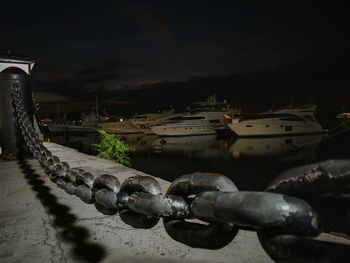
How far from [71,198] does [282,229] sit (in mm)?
3132

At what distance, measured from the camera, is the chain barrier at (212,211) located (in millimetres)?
827

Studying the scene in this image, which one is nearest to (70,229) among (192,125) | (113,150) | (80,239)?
(80,239)

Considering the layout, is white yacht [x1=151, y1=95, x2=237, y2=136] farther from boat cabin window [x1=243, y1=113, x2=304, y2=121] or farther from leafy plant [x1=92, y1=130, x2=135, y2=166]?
leafy plant [x1=92, y1=130, x2=135, y2=166]

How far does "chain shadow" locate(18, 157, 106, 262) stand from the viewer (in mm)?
2055

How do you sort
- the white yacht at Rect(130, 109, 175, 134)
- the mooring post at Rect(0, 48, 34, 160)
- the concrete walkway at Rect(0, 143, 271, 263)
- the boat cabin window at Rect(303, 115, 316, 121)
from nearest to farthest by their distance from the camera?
the concrete walkway at Rect(0, 143, 271, 263) < the mooring post at Rect(0, 48, 34, 160) < the boat cabin window at Rect(303, 115, 316, 121) < the white yacht at Rect(130, 109, 175, 134)

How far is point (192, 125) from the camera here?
169 ft

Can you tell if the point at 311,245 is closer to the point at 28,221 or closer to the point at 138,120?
the point at 28,221

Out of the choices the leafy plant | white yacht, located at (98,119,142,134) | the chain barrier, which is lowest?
white yacht, located at (98,119,142,134)

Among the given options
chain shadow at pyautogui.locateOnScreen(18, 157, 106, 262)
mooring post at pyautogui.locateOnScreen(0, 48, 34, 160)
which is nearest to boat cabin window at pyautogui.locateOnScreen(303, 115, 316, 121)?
mooring post at pyautogui.locateOnScreen(0, 48, 34, 160)

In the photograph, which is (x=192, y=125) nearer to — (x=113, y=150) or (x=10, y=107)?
(x=113, y=150)

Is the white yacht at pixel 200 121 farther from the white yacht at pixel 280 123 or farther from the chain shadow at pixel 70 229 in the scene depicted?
the chain shadow at pixel 70 229

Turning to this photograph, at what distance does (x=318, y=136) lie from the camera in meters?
49.2

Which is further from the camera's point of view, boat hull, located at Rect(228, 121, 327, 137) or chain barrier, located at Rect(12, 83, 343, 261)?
boat hull, located at Rect(228, 121, 327, 137)

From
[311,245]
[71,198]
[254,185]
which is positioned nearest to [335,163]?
[311,245]
